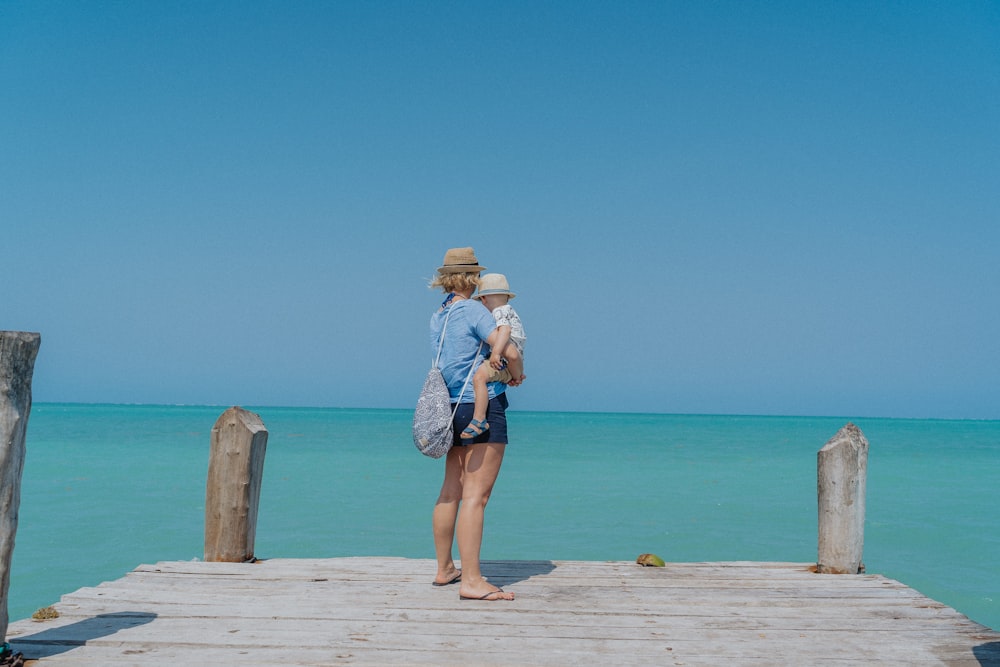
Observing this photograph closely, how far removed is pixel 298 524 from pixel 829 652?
12.3 meters

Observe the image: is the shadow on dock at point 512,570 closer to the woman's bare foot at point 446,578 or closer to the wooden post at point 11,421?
the woman's bare foot at point 446,578

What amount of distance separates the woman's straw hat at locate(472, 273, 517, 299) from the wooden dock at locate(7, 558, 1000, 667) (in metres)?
1.79

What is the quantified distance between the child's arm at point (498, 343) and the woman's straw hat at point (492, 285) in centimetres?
32

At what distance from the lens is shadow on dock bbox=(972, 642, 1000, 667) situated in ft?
12.1

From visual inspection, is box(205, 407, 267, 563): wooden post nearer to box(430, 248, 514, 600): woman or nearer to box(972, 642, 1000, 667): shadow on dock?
box(430, 248, 514, 600): woman

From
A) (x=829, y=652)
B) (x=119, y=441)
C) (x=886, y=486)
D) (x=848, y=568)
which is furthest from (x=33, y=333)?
(x=119, y=441)

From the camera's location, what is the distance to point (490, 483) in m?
4.88

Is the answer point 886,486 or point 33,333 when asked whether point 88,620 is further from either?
point 886,486

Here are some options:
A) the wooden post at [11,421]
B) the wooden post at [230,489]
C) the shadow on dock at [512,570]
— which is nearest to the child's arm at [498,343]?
the shadow on dock at [512,570]

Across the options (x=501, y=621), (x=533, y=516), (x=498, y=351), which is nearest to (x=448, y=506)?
(x=501, y=621)

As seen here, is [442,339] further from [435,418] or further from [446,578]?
[446,578]

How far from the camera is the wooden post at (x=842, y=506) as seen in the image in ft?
19.0

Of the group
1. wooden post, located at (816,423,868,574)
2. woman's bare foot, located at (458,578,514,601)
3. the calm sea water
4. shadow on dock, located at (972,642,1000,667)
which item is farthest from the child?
the calm sea water

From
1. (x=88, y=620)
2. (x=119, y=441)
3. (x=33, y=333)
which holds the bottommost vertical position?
(x=119, y=441)
